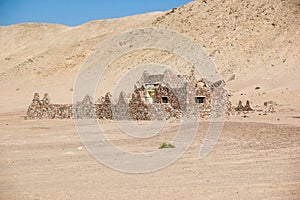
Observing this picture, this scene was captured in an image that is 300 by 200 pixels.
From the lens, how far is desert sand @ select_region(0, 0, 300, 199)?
29.3 ft

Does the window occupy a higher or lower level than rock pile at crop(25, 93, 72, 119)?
higher

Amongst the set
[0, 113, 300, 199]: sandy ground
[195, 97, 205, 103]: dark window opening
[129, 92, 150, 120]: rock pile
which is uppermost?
[195, 97, 205, 103]: dark window opening

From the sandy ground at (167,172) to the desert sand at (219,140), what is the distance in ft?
0.06

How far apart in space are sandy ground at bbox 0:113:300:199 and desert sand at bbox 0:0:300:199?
0.06ft

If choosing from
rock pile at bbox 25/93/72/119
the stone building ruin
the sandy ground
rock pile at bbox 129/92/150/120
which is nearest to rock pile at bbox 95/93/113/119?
the stone building ruin

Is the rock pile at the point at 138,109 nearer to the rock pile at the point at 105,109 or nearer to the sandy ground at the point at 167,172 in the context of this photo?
the rock pile at the point at 105,109

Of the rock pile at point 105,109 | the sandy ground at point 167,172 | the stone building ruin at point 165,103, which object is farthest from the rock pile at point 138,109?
the sandy ground at point 167,172

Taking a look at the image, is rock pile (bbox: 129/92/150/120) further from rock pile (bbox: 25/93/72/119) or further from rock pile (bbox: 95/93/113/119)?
rock pile (bbox: 25/93/72/119)

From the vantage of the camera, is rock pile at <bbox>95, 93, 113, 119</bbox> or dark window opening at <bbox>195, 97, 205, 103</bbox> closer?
dark window opening at <bbox>195, 97, 205, 103</bbox>

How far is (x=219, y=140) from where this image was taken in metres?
15.2

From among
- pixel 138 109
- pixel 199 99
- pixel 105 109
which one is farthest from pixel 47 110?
pixel 199 99

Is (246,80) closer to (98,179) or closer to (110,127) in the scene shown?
(110,127)

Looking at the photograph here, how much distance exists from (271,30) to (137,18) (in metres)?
50.2

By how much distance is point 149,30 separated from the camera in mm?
66625
